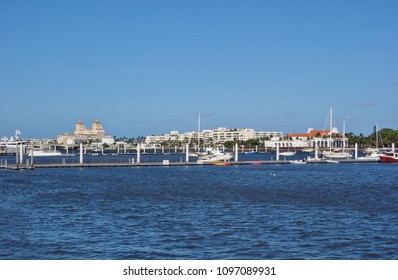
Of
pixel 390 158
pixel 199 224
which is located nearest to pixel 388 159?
pixel 390 158

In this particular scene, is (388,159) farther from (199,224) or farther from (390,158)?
(199,224)

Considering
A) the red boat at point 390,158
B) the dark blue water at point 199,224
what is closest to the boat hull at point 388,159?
the red boat at point 390,158

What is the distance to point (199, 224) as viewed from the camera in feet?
96.6

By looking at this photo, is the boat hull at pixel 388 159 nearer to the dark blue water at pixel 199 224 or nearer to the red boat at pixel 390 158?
the red boat at pixel 390 158

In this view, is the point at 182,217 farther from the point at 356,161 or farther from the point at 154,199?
the point at 356,161

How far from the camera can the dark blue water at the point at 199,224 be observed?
2280 cm

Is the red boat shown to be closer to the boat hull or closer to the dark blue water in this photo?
the boat hull

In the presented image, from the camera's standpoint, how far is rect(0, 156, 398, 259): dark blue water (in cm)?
2280

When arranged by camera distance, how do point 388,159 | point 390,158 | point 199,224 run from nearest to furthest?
point 199,224 → point 390,158 → point 388,159

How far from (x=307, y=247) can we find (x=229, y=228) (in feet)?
17.5

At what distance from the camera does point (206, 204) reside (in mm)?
38906

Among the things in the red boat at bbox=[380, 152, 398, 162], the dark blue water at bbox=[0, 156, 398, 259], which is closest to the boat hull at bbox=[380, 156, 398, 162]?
the red boat at bbox=[380, 152, 398, 162]

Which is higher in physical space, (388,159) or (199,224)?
(388,159)
